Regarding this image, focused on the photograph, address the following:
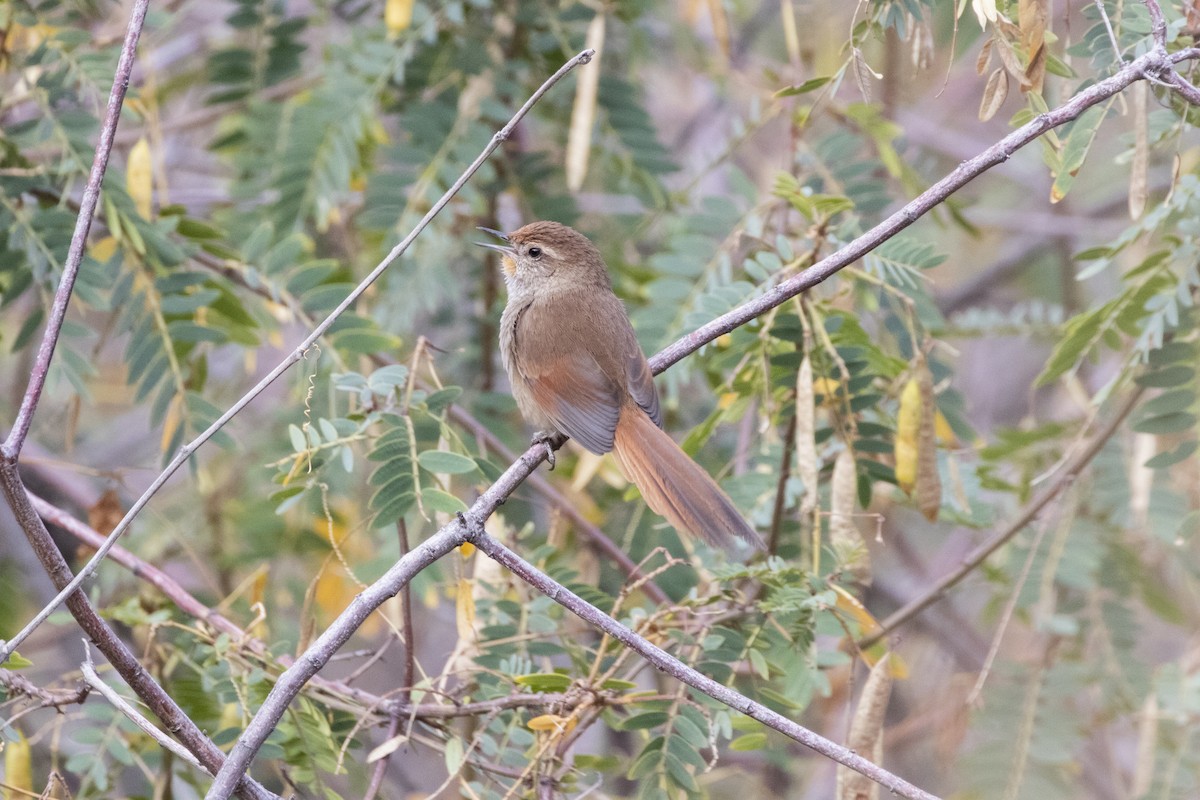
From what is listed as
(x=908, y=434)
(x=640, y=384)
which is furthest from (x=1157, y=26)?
(x=640, y=384)

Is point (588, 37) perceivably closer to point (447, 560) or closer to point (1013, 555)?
point (447, 560)

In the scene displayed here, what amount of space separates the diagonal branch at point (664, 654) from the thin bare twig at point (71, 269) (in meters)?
0.50

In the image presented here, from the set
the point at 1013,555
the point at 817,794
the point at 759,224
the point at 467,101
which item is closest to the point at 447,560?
the point at 759,224

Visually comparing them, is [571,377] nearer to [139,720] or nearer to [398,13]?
[398,13]

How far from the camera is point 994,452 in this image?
3977 millimetres

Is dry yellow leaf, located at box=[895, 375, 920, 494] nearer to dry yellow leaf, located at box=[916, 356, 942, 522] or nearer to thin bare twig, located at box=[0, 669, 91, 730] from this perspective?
dry yellow leaf, located at box=[916, 356, 942, 522]

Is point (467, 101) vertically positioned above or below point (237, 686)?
above

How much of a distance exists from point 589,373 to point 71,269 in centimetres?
181

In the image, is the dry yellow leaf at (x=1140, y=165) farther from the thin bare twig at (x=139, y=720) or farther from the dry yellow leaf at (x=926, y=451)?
the thin bare twig at (x=139, y=720)

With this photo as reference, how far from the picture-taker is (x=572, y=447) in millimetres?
4613

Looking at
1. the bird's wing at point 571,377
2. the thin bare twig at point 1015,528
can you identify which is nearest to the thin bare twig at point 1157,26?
the thin bare twig at point 1015,528

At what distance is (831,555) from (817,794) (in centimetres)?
319

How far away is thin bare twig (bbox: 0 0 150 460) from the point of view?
2115mm

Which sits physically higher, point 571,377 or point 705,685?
point 571,377
